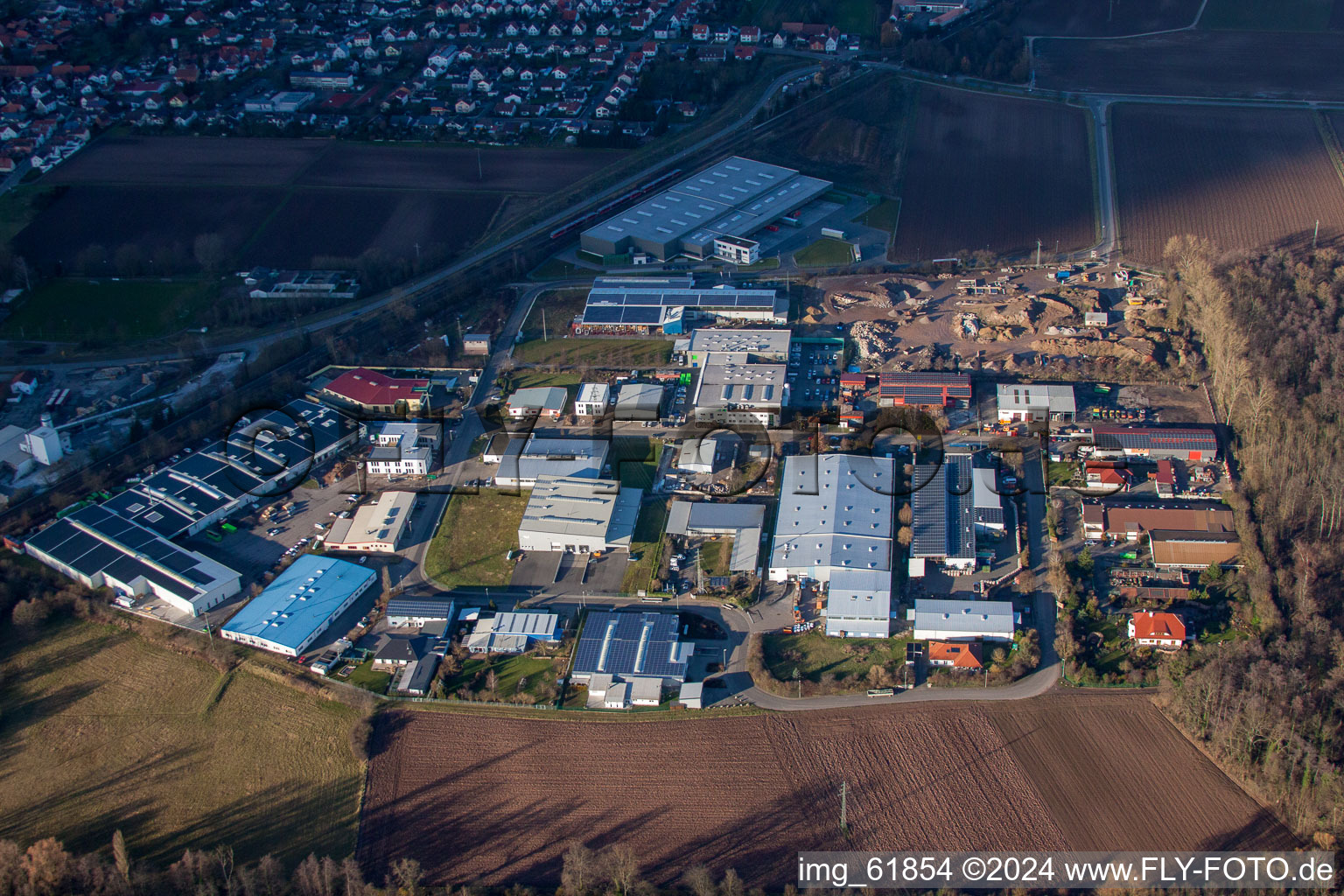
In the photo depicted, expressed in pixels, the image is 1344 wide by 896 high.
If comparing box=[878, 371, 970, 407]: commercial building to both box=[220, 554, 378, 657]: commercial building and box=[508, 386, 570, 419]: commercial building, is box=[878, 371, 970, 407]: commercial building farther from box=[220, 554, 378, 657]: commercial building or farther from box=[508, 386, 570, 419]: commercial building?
box=[220, 554, 378, 657]: commercial building

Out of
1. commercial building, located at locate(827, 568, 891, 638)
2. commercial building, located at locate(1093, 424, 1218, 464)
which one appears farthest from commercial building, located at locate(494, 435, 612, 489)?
commercial building, located at locate(1093, 424, 1218, 464)

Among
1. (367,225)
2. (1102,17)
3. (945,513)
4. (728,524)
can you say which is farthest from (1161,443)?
(1102,17)

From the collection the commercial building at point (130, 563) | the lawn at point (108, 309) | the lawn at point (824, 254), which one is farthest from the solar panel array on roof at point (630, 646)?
the lawn at point (108, 309)

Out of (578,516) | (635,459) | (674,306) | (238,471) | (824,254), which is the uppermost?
(824,254)

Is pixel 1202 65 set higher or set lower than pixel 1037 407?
higher

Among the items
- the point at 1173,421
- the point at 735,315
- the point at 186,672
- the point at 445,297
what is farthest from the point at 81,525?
the point at 1173,421

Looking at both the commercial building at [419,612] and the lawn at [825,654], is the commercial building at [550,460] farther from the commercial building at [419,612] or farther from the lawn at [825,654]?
the lawn at [825,654]

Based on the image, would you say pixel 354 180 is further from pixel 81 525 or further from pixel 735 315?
pixel 81 525

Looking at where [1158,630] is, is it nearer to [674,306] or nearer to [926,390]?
[926,390]
